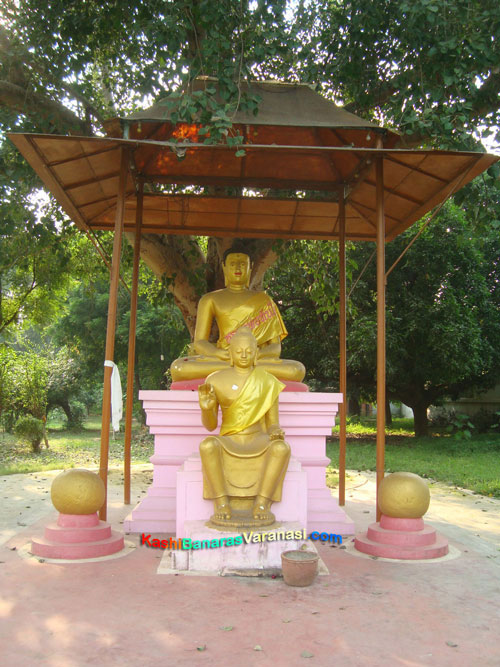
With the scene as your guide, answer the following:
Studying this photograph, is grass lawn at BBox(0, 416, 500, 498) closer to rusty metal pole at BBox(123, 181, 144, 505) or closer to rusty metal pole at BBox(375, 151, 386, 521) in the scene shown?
rusty metal pole at BBox(123, 181, 144, 505)

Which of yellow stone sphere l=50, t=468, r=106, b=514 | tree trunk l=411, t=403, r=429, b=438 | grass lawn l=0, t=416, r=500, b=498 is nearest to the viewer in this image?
yellow stone sphere l=50, t=468, r=106, b=514

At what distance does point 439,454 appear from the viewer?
14.6 m

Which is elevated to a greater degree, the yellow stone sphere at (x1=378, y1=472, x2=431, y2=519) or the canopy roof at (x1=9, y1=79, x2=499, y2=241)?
the canopy roof at (x1=9, y1=79, x2=499, y2=241)

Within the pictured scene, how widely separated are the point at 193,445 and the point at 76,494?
1.46 m

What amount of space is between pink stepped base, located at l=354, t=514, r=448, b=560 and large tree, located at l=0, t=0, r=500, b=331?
3656 millimetres

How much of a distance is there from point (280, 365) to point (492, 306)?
483 inches

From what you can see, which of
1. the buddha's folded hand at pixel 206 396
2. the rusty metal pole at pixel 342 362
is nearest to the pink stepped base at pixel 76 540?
Result: the buddha's folded hand at pixel 206 396

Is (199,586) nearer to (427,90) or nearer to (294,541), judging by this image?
(294,541)

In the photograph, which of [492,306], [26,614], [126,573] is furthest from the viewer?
[492,306]

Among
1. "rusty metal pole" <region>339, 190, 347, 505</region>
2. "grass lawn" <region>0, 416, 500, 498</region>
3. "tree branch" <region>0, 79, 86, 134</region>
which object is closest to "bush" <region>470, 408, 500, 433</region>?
"grass lawn" <region>0, 416, 500, 498</region>

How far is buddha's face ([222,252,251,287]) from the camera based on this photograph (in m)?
7.11

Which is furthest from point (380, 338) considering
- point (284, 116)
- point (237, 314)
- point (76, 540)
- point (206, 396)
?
point (76, 540)

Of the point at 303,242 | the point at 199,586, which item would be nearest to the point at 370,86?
the point at 303,242

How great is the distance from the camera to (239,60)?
6230 mm
